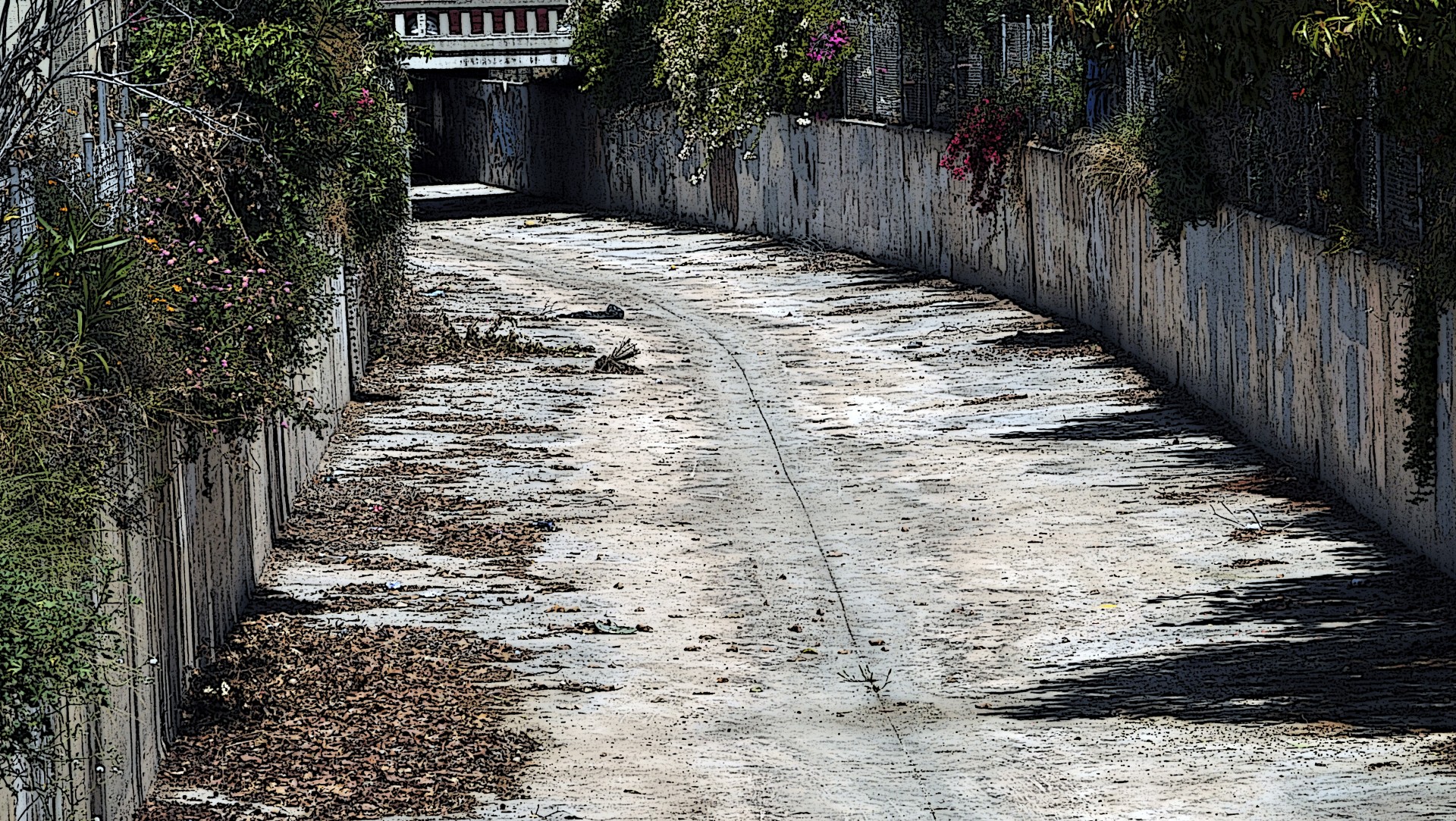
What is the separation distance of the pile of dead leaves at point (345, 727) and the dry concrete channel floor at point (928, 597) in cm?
A: 25

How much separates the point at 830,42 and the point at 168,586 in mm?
25633

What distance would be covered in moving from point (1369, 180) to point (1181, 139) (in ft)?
14.6

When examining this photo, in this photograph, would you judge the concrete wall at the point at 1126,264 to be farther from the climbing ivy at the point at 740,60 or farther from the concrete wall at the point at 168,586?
the concrete wall at the point at 168,586

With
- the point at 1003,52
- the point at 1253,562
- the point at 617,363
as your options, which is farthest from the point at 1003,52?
the point at 1253,562

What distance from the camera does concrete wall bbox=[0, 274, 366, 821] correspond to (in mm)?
7430

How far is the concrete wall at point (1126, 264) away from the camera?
1348 centimetres

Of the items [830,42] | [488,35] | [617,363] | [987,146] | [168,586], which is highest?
[488,35]

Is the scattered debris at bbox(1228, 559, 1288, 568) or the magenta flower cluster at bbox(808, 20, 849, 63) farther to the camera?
the magenta flower cluster at bbox(808, 20, 849, 63)

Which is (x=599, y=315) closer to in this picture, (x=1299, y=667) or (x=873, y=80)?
(x=873, y=80)

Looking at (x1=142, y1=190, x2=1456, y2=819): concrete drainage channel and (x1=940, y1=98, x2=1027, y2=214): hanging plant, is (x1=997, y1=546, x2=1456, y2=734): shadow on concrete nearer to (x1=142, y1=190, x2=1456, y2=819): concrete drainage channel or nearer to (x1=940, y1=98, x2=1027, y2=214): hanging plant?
(x1=142, y1=190, x2=1456, y2=819): concrete drainage channel

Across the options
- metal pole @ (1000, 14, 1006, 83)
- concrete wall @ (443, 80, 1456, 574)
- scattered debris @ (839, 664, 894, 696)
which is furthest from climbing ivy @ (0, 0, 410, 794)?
metal pole @ (1000, 14, 1006, 83)

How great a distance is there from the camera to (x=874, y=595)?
12.4 meters

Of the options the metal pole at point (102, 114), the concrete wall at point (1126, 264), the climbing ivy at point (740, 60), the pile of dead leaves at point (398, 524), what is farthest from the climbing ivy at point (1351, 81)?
the climbing ivy at point (740, 60)

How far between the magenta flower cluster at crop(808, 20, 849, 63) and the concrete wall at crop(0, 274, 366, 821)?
2108 centimetres
